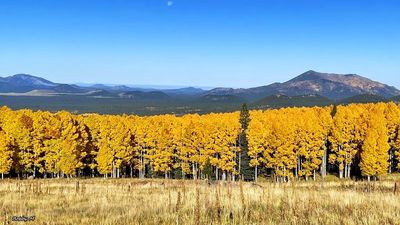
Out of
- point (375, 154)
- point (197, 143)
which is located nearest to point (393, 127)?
point (375, 154)

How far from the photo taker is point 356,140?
73.9m

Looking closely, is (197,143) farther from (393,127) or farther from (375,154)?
(393,127)

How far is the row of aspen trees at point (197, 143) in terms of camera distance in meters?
64.2

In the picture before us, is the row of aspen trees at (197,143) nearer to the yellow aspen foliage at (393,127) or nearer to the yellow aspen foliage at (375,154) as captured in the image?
the yellow aspen foliage at (375,154)

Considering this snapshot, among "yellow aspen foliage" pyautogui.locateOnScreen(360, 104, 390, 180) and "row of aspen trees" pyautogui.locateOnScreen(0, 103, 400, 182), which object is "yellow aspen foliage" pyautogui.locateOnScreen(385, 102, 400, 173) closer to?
"row of aspen trees" pyautogui.locateOnScreen(0, 103, 400, 182)

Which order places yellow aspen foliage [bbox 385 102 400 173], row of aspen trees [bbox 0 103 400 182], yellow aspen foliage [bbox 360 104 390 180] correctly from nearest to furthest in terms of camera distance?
yellow aspen foliage [bbox 360 104 390 180], row of aspen trees [bbox 0 103 400 182], yellow aspen foliage [bbox 385 102 400 173]

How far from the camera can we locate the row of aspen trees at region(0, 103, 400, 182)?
64188mm

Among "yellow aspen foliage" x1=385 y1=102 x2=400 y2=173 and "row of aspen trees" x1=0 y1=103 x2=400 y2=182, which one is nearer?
"row of aspen trees" x1=0 y1=103 x2=400 y2=182

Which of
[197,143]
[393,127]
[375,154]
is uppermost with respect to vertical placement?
[393,127]

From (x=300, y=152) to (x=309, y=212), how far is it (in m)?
61.3

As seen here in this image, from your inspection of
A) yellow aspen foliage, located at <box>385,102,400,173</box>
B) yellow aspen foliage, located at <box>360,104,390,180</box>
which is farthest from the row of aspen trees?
yellow aspen foliage, located at <box>385,102,400,173</box>

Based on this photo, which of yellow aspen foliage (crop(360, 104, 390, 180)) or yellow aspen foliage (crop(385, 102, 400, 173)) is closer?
yellow aspen foliage (crop(360, 104, 390, 180))

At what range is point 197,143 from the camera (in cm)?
7262

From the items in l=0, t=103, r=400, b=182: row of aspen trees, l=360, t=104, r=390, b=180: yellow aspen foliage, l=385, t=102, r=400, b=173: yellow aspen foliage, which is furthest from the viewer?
l=385, t=102, r=400, b=173: yellow aspen foliage
